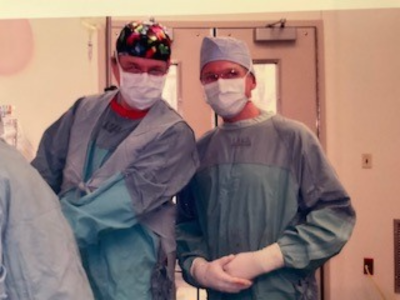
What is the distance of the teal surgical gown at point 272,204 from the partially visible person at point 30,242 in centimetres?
65

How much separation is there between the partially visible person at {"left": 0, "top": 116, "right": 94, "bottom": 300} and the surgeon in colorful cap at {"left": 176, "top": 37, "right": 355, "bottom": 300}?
1.97ft

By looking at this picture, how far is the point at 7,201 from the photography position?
77cm

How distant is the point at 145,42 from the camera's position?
1.21 m

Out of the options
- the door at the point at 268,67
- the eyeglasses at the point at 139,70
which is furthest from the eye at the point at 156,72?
the door at the point at 268,67

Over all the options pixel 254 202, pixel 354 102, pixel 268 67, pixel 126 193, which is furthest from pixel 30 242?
pixel 354 102

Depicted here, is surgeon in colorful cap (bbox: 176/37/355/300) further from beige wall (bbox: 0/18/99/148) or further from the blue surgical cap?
beige wall (bbox: 0/18/99/148)

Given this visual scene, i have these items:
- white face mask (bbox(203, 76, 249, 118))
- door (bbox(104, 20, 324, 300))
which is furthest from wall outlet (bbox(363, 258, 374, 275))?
white face mask (bbox(203, 76, 249, 118))

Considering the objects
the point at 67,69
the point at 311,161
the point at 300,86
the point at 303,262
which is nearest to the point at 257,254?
the point at 303,262

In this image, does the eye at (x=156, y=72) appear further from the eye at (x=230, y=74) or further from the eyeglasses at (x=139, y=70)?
the eye at (x=230, y=74)

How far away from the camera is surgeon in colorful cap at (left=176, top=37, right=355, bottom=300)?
51.9 inches

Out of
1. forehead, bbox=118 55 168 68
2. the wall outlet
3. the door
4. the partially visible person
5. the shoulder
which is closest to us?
the partially visible person

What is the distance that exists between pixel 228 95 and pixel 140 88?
11.5 inches

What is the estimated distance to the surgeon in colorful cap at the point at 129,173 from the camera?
113 cm

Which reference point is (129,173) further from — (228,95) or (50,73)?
(50,73)
